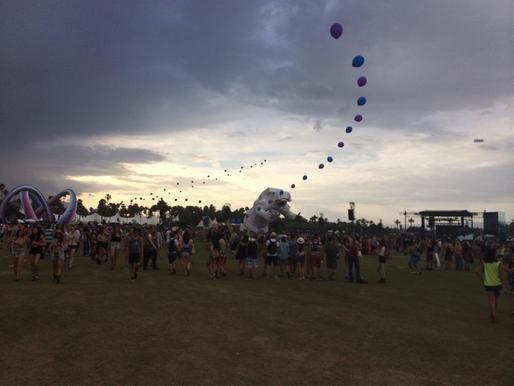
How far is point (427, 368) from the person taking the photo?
6.12 meters

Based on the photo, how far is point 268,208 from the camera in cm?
3369

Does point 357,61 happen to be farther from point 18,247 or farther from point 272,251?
point 18,247

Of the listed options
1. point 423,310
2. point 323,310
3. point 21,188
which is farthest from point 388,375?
point 21,188

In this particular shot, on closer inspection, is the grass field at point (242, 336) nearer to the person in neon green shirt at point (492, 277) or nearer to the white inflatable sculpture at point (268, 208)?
the person in neon green shirt at point (492, 277)

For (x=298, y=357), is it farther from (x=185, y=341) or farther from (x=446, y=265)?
(x=446, y=265)

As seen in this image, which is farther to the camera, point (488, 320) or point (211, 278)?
point (211, 278)

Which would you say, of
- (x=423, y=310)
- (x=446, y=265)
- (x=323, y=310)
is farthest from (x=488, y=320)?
(x=446, y=265)

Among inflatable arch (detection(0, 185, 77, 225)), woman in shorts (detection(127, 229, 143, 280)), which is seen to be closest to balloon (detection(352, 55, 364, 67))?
woman in shorts (detection(127, 229, 143, 280))

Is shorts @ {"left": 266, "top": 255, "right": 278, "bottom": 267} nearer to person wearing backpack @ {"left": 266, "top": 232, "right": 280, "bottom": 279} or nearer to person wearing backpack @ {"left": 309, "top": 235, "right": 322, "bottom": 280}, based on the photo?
person wearing backpack @ {"left": 266, "top": 232, "right": 280, "bottom": 279}

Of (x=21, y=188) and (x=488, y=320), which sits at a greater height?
(x=21, y=188)

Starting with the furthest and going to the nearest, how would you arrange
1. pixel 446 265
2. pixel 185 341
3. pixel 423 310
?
pixel 446 265 → pixel 423 310 → pixel 185 341

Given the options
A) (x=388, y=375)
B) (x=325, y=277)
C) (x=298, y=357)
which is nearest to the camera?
(x=388, y=375)

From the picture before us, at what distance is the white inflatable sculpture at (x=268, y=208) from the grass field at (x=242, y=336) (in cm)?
2064

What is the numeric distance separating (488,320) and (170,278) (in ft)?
31.6
